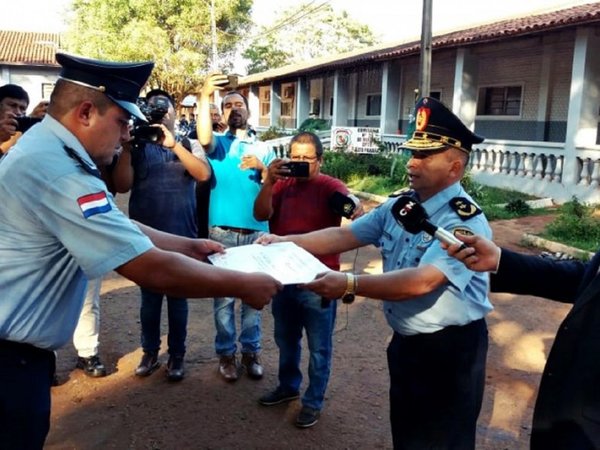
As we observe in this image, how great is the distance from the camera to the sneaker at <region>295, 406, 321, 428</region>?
332cm

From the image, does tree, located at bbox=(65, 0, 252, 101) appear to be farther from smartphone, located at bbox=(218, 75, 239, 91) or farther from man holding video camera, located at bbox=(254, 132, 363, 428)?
man holding video camera, located at bbox=(254, 132, 363, 428)

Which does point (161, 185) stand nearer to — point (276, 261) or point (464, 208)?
point (276, 261)

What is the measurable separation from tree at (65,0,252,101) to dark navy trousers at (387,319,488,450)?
934 inches

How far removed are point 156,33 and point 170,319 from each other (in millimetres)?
23024

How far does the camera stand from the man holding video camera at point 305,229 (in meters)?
3.34

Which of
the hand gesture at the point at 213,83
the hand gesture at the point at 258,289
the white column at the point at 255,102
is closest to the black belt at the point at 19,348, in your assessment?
the hand gesture at the point at 258,289

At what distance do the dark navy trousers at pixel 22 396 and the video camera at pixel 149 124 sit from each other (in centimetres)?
197

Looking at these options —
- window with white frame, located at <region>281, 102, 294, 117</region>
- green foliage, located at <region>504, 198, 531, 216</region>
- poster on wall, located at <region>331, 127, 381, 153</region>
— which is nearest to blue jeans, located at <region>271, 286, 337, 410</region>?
green foliage, located at <region>504, 198, 531, 216</region>

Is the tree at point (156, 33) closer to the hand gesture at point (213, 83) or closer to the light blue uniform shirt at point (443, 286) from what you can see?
the hand gesture at point (213, 83)

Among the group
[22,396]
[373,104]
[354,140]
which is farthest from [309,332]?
[373,104]

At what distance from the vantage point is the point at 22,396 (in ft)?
6.17

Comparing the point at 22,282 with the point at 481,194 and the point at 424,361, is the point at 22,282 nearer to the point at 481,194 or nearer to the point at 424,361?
the point at 424,361

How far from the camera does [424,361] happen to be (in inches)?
88.5

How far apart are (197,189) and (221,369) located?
52.3 inches
